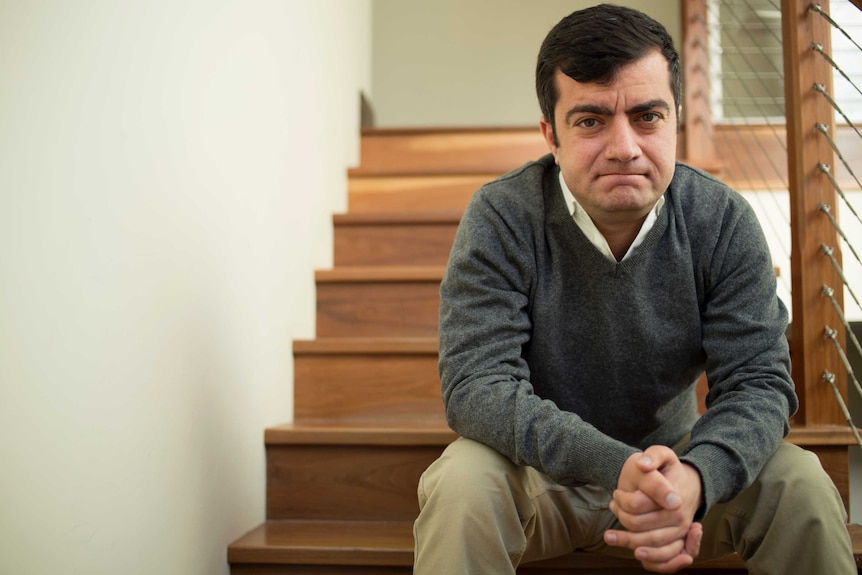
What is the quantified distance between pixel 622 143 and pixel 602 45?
137 millimetres

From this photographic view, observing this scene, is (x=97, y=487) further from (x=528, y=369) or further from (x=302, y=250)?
(x=302, y=250)

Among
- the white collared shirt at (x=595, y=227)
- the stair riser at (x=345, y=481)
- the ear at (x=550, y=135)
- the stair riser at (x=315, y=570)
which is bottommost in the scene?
the stair riser at (x=315, y=570)

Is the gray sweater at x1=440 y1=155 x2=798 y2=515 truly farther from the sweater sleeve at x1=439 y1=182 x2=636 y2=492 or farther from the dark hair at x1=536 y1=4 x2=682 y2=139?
the dark hair at x1=536 y1=4 x2=682 y2=139

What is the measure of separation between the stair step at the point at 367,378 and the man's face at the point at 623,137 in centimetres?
71

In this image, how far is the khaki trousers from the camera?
1.00 metres

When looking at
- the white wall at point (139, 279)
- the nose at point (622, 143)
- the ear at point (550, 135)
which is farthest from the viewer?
the ear at point (550, 135)

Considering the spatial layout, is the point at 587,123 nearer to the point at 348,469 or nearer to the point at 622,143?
the point at 622,143

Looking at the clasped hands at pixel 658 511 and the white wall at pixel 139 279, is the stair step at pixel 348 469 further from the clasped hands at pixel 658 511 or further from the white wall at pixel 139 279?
the clasped hands at pixel 658 511

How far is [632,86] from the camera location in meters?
1.12

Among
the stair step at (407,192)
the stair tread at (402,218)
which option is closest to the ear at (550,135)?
the stair tread at (402,218)

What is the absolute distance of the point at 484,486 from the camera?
1.02 metres

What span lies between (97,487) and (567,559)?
743 millimetres

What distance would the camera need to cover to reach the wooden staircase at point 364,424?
4.49 feet

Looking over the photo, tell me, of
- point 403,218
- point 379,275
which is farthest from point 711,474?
point 403,218
